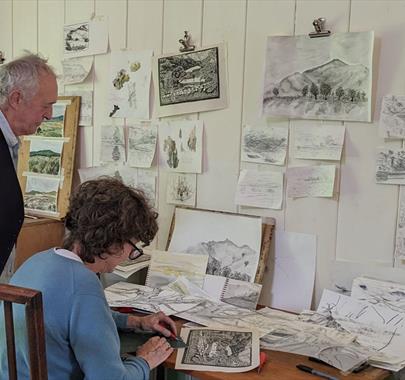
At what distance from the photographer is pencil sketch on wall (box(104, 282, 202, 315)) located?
1.60 meters

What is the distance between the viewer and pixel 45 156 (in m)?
2.32

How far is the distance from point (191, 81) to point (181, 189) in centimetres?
38

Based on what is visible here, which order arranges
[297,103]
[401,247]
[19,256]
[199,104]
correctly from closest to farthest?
[401,247] → [297,103] → [199,104] → [19,256]

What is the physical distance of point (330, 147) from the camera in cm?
159

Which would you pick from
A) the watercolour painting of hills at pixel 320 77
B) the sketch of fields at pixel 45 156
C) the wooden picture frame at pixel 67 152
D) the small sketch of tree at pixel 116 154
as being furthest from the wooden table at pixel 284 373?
the sketch of fields at pixel 45 156

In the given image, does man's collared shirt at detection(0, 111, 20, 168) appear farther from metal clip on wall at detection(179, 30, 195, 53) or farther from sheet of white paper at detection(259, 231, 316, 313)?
sheet of white paper at detection(259, 231, 316, 313)

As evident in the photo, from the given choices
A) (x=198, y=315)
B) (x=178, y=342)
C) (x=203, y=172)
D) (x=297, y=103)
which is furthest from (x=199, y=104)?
(x=178, y=342)

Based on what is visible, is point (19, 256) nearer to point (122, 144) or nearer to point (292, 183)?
point (122, 144)

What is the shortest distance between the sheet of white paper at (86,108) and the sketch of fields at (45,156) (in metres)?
0.15

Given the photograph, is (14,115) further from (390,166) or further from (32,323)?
(390,166)

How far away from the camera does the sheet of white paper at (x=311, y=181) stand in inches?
63.0

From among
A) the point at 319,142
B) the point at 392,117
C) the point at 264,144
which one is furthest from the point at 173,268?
the point at 392,117

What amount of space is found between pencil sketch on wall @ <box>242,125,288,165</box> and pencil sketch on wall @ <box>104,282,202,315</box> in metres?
0.49

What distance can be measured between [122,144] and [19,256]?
0.57 metres
